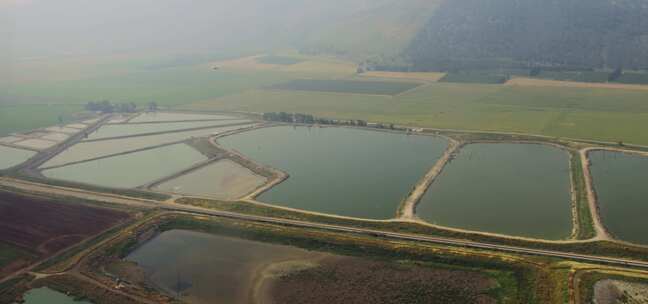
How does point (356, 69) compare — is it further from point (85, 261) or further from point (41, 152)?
point (85, 261)

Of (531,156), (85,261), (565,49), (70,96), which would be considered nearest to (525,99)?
(531,156)

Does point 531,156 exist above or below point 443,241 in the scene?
above

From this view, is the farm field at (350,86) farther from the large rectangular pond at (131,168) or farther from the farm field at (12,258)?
the farm field at (12,258)

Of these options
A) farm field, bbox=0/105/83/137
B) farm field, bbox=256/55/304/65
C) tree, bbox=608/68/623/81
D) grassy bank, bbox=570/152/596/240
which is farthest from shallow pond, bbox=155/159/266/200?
farm field, bbox=256/55/304/65

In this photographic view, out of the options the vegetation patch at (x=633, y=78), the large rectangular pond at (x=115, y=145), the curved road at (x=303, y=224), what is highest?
the vegetation patch at (x=633, y=78)

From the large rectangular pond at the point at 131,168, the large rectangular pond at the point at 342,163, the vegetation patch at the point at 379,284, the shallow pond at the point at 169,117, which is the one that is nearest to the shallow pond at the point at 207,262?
the vegetation patch at the point at 379,284

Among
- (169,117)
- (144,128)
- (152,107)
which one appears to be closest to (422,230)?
(144,128)
